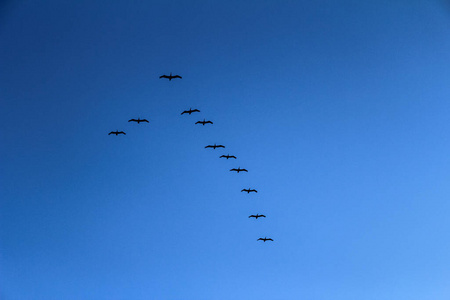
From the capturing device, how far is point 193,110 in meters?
52.1

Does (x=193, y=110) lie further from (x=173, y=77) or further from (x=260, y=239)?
(x=260, y=239)

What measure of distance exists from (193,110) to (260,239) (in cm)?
1256

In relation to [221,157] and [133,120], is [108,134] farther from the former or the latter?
[221,157]

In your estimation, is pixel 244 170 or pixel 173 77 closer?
pixel 173 77

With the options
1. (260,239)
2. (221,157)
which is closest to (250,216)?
(260,239)

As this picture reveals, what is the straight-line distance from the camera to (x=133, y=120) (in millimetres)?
53594

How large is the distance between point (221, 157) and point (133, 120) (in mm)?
7703

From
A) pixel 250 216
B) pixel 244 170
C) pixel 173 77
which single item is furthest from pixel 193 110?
A: pixel 250 216

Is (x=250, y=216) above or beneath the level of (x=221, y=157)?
beneath

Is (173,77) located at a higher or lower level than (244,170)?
higher

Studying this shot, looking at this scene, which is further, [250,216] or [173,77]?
[250,216]

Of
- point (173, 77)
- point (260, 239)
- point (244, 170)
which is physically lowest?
point (260, 239)

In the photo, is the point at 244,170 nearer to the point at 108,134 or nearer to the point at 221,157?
the point at 221,157

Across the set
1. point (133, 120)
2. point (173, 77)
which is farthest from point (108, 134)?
point (173, 77)
